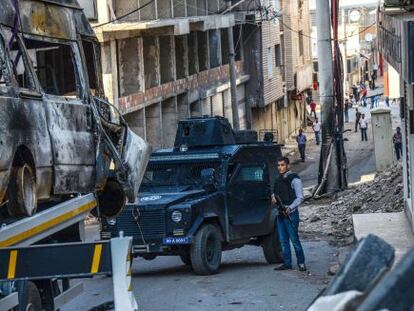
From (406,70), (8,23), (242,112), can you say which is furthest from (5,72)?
(242,112)

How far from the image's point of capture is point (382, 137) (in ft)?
116

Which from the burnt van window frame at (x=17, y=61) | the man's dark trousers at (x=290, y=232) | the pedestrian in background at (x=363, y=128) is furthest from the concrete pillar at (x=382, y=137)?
the burnt van window frame at (x=17, y=61)

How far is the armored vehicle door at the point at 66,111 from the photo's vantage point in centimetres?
1039

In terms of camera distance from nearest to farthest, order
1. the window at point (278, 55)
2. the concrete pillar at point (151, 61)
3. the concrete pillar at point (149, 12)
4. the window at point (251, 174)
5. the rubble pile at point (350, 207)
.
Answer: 1. the window at point (251, 174)
2. the rubble pile at point (350, 207)
3. the concrete pillar at point (149, 12)
4. the concrete pillar at point (151, 61)
5. the window at point (278, 55)

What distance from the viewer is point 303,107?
74.4 m

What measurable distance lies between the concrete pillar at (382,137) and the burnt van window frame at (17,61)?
26172 mm

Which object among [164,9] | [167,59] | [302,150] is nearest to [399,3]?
[164,9]

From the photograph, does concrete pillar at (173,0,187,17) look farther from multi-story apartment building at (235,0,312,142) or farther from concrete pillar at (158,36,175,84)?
multi-story apartment building at (235,0,312,142)

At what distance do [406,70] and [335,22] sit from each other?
68.8 ft

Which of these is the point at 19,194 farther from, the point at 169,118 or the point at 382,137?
the point at 169,118

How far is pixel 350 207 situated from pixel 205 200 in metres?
9.33

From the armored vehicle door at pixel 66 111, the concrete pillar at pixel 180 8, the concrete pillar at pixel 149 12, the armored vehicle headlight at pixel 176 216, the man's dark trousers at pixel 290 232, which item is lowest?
the man's dark trousers at pixel 290 232

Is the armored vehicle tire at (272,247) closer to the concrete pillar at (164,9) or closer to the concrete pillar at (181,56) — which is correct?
the concrete pillar at (164,9)

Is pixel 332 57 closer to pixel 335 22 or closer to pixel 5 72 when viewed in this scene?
pixel 335 22
